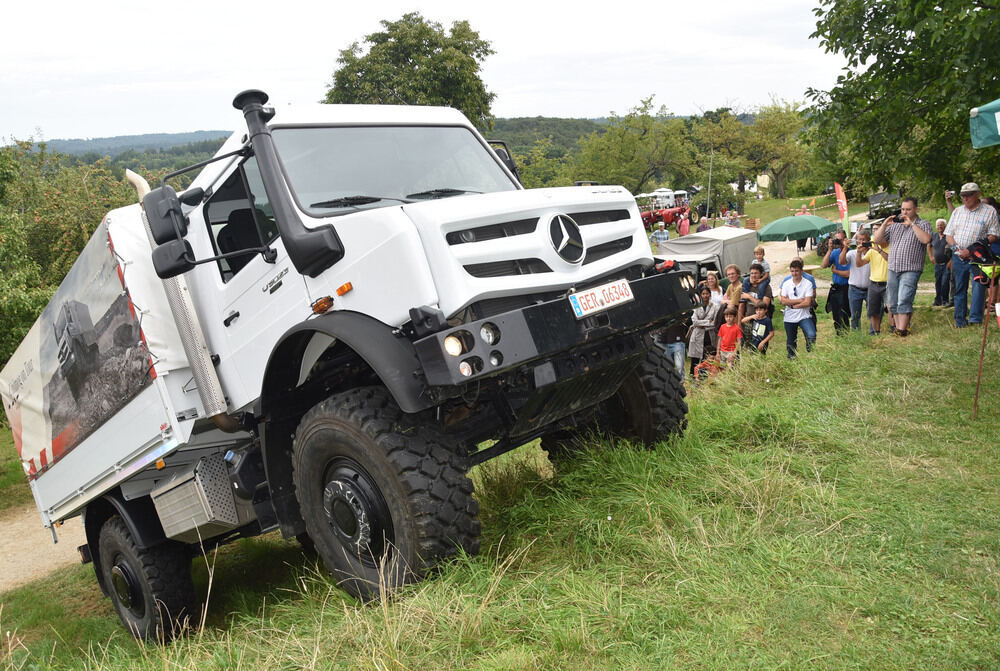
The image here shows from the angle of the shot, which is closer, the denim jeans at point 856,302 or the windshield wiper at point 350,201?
the windshield wiper at point 350,201

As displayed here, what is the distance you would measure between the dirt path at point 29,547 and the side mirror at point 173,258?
7.25 meters

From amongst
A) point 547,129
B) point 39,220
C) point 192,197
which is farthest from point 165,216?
point 547,129

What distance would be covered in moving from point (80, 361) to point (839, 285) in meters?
9.87

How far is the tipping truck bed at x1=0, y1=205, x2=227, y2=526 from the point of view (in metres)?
4.79

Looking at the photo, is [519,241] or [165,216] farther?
[165,216]

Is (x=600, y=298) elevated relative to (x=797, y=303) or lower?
elevated

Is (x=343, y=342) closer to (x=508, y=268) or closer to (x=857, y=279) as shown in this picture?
(x=508, y=268)

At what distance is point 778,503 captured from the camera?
4316 mm

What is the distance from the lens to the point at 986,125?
17.9 ft

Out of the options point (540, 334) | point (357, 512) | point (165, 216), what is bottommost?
point (357, 512)

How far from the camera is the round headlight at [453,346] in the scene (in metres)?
3.42

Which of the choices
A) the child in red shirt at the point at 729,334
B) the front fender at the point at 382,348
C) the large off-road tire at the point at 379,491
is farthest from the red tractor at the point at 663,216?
the front fender at the point at 382,348

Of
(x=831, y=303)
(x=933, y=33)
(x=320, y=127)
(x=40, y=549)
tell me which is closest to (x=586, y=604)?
(x=320, y=127)

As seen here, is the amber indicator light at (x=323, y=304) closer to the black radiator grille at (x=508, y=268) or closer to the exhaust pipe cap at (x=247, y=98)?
the black radiator grille at (x=508, y=268)
